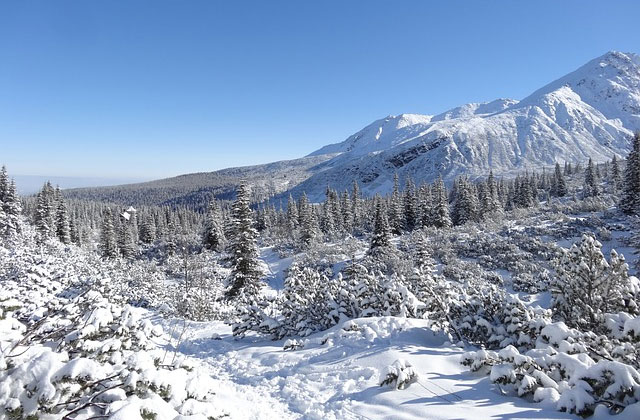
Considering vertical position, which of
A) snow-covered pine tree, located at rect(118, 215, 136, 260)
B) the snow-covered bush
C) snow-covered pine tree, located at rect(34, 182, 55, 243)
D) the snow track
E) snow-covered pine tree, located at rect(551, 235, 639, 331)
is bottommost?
snow-covered pine tree, located at rect(118, 215, 136, 260)

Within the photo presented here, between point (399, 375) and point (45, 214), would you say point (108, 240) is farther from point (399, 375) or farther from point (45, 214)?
point (399, 375)

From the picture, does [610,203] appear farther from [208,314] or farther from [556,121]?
[556,121]

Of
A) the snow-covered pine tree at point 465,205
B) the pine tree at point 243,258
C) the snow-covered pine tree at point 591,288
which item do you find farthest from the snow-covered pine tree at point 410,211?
the snow-covered pine tree at point 591,288

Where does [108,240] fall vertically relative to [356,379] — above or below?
below

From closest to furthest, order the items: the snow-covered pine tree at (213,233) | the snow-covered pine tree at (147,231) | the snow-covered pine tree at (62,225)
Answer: the snow-covered pine tree at (62,225)
the snow-covered pine tree at (213,233)
the snow-covered pine tree at (147,231)

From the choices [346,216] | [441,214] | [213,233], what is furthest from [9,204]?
[441,214]

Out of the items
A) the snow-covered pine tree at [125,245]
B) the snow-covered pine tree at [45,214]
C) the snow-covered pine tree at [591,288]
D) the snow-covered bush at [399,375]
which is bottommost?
the snow-covered pine tree at [125,245]

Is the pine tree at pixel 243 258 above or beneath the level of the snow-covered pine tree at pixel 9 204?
beneath

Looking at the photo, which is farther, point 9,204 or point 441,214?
point 441,214

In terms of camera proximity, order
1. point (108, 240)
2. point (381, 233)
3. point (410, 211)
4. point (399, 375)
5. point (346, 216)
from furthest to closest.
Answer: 1. point (346, 216)
2. point (410, 211)
3. point (108, 240)
4. point (381, 233)
5. point (399, 375)

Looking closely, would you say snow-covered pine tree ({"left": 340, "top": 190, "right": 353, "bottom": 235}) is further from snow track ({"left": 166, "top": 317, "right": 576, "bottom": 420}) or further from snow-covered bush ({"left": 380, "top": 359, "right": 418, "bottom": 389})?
snow-covered bush ({"left": 380, "top": 359, "right": 418, "bottom": 389})

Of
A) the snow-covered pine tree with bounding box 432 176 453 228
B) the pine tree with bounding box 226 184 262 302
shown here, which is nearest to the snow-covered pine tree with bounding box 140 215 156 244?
the snow-covered pine tree with bounding box 432 176 453 228

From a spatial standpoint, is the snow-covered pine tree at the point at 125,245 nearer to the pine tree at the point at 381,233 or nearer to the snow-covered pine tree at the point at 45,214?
the snow-covered pine tree at the point at 45,214

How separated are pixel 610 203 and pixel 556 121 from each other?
18416 cm
